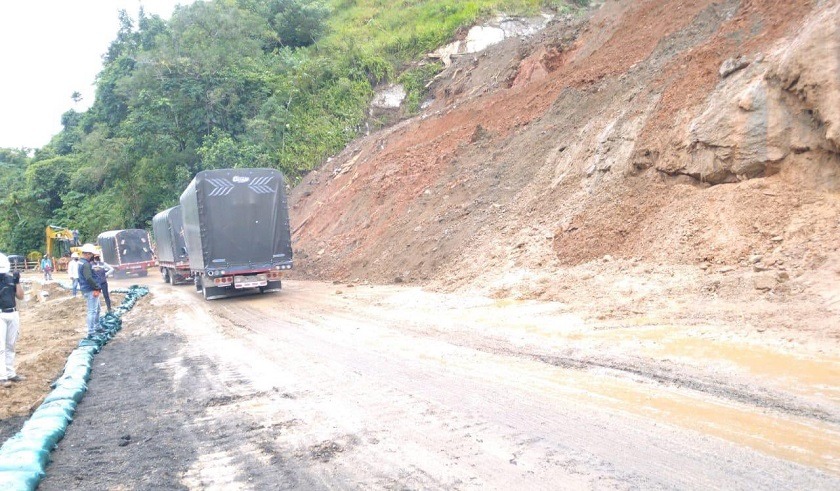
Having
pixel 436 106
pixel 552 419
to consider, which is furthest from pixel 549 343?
pixel 436 106

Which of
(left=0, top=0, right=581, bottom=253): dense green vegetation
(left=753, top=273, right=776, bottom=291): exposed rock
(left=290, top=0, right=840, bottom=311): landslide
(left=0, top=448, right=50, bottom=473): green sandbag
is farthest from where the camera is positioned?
(left=0, top=0, right=581, bottom=253): dense green vegetation

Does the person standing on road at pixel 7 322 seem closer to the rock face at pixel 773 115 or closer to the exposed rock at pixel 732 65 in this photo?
the rock face at pixel 773 115

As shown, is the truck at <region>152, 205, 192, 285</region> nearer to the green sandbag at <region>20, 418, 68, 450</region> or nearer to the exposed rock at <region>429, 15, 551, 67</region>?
the green sandbag at <region>20, 418, 68, 450</region>

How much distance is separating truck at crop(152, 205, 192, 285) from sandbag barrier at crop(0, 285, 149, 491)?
15.5 m

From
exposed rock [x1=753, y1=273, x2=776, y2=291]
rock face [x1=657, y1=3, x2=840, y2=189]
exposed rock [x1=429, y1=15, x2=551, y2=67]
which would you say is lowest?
exposed rock [x1=753, y1=273, x2=776, y2=291]

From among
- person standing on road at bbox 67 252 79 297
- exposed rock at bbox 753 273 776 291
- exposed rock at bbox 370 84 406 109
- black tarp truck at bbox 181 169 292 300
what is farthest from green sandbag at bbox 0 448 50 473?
exposed rock at bbox 370 84 406 109

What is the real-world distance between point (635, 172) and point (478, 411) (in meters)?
9.77

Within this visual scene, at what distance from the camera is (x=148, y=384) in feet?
27.2

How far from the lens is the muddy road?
4510 mm

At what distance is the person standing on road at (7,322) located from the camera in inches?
339

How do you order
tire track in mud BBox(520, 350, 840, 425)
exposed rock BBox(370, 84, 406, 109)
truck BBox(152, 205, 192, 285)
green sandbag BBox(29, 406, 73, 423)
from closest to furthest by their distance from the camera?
tire track in mud BBox(520, 350, 840, 425) < green sandbag BBox(29, 406, 73, 423) < truck BBox(152, 205, 192, 285) < exposed rock BBox(370, 84, 406, 109)

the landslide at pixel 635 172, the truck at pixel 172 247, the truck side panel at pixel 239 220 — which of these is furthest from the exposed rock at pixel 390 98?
the truck side panel at pixel 239 220

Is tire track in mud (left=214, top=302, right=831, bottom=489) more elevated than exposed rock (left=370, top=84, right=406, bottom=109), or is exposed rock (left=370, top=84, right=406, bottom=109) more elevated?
exposed rock (left=370, top=84, right=406, bottom=109)

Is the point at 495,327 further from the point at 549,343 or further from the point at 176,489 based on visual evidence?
the point at 176,489
